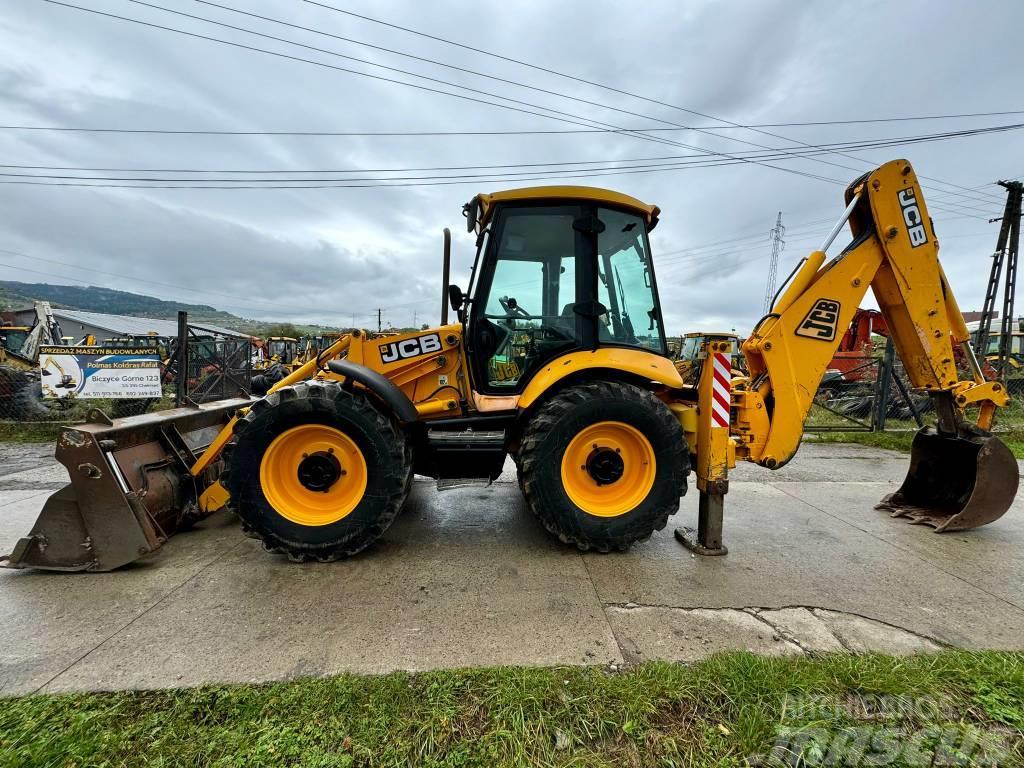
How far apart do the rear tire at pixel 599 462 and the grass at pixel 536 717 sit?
115 centimetres

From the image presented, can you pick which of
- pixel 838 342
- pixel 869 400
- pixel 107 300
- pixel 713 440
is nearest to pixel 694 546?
pixel 713 440

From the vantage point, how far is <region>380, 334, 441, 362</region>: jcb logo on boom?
3451 millimetres

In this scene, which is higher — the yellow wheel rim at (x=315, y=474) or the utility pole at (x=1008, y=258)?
the utility pole at (x=1008, y=258)

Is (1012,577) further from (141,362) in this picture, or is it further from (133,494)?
(141,362)

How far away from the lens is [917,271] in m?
3.41

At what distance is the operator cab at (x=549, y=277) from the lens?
3.30 metres

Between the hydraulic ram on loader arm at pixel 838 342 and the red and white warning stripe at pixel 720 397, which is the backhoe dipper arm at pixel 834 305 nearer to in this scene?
the hydraulic ram on loader arm at pixel 838 342

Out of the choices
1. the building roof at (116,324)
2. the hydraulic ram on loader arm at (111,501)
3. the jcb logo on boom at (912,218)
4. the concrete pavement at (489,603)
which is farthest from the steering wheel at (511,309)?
the building roof at (116,324)

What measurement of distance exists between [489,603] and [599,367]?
1.66m

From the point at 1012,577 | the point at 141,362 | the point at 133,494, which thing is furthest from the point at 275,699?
the point at 141,362

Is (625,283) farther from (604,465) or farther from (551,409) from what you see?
(604,465)

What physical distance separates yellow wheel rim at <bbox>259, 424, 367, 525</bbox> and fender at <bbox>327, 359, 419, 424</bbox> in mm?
366

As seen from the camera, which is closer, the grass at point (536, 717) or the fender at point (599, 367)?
the grass at point (536, 717)

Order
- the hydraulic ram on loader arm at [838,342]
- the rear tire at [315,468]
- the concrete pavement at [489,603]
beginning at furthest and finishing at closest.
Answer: the hydraulic ram on loader arm at [838,342]
the rear tire at [315,468]
the concrete pavement at [489,603]
